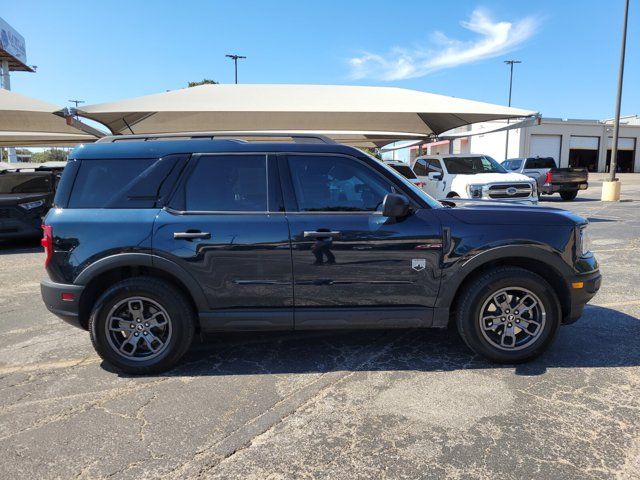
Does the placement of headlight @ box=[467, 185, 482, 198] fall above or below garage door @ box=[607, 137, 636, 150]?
below

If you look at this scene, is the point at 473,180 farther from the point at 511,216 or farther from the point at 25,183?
the point at 25,183

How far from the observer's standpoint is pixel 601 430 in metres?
2.97

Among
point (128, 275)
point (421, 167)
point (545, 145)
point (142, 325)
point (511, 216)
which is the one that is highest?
point (545, 145)

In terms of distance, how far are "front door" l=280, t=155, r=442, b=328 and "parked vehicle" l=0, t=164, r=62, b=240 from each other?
842cm

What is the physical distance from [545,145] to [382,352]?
46.0 m

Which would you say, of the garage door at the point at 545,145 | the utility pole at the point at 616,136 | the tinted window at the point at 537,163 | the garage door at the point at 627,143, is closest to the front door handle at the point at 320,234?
the utility pole at the point at 616,136

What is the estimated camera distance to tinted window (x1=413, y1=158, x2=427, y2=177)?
14.4 metres

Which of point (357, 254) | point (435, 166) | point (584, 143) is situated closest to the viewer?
point (357, 254)

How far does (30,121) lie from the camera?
12.7 m

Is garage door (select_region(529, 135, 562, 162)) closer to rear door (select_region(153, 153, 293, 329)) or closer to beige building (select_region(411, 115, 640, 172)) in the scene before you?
beige building (select_region(411, 115, 640, 172))

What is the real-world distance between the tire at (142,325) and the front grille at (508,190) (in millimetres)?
9657

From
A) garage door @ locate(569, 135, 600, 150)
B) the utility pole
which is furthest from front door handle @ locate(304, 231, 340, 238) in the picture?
garage door @ locate(569, 135, 600, 150)

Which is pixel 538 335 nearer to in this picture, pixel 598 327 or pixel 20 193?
pixel 598 327

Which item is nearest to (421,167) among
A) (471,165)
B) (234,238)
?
(471,165)
